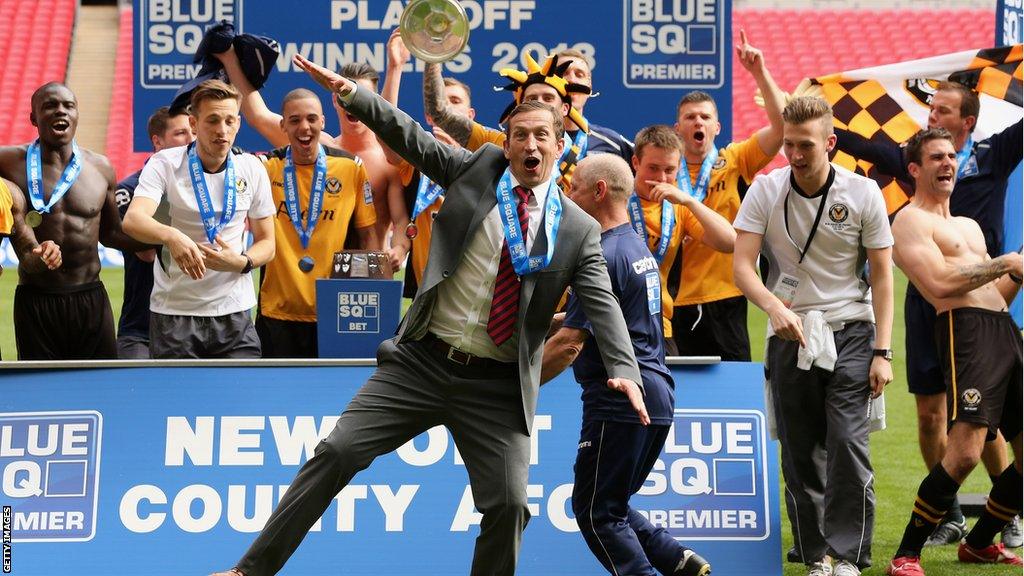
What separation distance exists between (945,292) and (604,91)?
12.3 ft

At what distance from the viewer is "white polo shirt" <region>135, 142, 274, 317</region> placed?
6828 mm

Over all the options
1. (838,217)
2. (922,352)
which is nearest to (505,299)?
(838,217)

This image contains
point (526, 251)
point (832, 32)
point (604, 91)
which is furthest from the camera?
point (832, 32)

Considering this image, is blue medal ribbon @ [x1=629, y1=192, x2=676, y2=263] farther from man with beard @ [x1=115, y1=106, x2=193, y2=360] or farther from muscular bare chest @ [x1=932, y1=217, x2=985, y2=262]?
man with beard @ [x1=115, y1=106, x2=193, y2=360]

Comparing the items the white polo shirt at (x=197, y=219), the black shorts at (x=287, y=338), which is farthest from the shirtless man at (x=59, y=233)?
the black shorts at (x=287, y=338)

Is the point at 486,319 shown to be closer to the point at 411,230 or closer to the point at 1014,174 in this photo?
the point at 411,230

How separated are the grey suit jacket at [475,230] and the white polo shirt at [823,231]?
4.98 feet

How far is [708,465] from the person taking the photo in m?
6.57

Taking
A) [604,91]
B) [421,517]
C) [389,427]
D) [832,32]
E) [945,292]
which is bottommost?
[421,517]

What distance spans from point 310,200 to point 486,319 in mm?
2600

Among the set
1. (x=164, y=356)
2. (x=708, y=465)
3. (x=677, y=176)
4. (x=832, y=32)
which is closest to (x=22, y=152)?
(x=164, y=356)

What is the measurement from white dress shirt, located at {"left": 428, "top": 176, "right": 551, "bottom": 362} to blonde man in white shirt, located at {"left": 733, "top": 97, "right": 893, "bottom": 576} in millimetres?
1508

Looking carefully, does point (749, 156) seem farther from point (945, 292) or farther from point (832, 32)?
point (832, 32)

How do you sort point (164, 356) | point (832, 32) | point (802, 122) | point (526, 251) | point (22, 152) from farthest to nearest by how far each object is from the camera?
point (832, 32) < point (22, 152) < point (164, 356) < point (802, 122) < point (526, 251)
